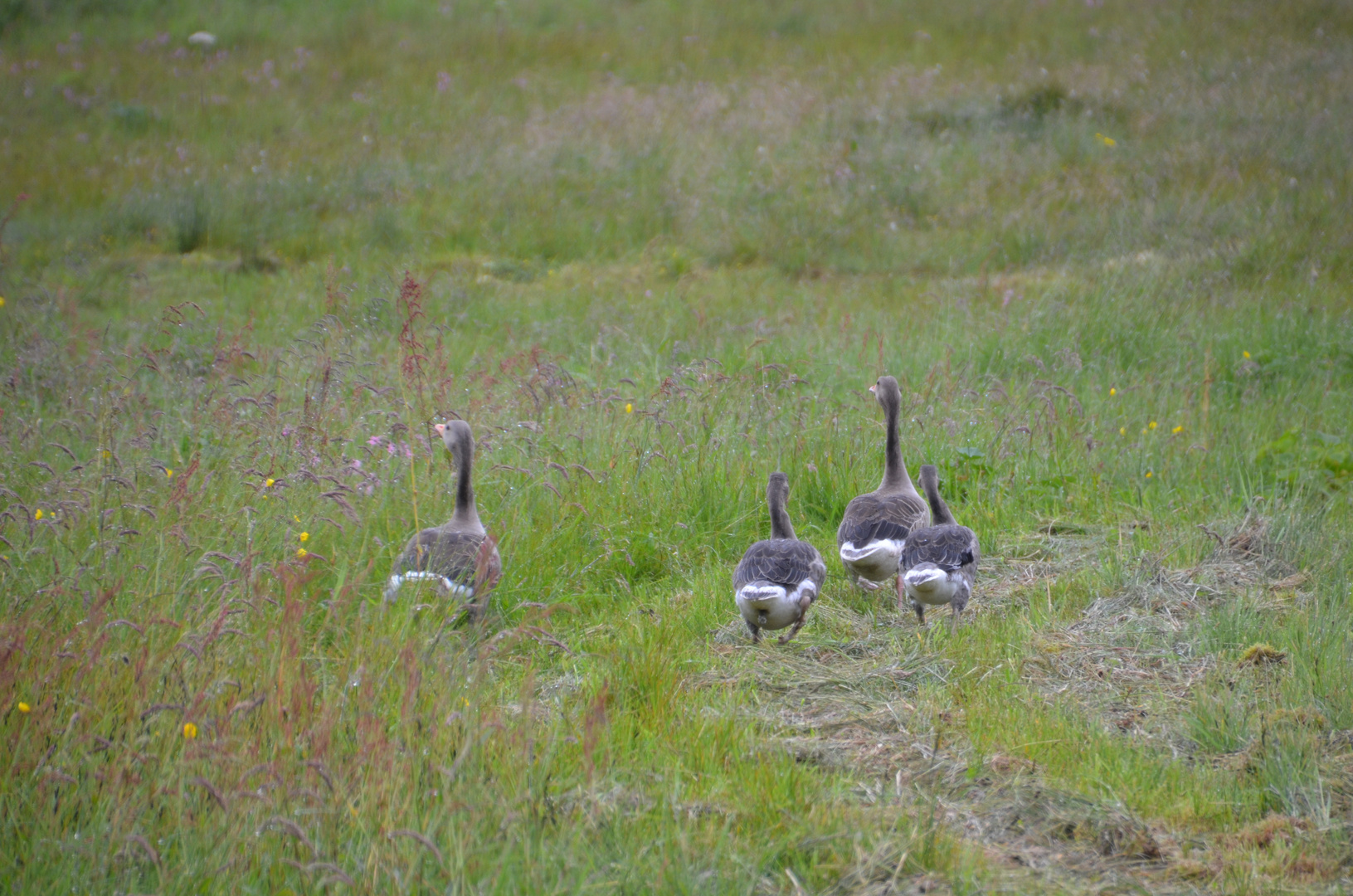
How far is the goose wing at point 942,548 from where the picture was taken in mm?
5211

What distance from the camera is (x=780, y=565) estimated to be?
507cm

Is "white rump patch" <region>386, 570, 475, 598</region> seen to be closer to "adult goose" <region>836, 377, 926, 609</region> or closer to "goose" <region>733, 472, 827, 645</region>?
"goose" <region>733, 472, 827, 645</region>

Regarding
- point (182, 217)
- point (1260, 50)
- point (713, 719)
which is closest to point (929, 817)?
point (713, 719)

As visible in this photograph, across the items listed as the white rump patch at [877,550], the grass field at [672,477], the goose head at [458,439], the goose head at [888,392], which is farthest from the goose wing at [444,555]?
the goose head at [888,392]

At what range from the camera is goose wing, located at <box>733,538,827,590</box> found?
16.5 feet

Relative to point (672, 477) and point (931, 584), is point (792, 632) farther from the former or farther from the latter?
point (672, 477)

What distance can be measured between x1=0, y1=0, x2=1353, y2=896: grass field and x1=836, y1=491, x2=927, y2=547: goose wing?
0.49m

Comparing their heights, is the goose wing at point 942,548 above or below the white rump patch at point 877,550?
above

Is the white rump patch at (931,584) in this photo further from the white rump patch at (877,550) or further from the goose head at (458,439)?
the goose head at (458,439)

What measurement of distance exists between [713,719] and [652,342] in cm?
616

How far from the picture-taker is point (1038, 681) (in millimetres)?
4828

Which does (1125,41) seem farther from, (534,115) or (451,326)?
(451,326)

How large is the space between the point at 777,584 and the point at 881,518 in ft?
3.28

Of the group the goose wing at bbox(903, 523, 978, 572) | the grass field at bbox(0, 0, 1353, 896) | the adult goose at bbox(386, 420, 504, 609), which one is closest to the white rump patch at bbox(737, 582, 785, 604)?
the grass field at bbox(0, 0, 1353, 896)
